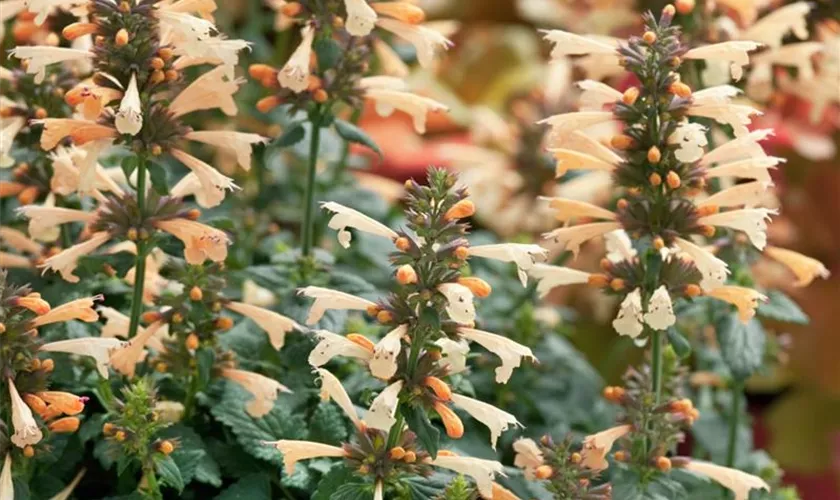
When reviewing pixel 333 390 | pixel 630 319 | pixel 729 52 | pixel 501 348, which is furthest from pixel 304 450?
pixel 729 52

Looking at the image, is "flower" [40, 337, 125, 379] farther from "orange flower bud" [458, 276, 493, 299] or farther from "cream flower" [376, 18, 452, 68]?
"cream flower" [376, 18, 452, 68]

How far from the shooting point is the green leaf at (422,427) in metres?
0.88

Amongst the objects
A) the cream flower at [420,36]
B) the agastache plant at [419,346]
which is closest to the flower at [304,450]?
the agastache plant at [419,346]

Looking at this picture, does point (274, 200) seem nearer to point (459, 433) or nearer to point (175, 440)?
point (175, 440)

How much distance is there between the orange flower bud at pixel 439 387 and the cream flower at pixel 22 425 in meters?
0.30

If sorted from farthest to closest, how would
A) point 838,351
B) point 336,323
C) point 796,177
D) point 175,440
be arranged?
point 796,177
point 838,351
point 336,323
point 175,440

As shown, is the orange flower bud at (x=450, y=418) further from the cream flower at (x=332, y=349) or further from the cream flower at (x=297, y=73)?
the cream flower at (x=297, y=73)

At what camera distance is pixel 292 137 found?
116cm

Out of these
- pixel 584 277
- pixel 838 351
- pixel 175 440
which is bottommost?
pixel 838 351

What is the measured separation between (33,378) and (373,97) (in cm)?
44

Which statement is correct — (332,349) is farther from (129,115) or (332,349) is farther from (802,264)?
(802,264)

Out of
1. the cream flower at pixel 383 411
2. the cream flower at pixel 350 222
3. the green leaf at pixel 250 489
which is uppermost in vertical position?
the cream flower at pixel 350 222

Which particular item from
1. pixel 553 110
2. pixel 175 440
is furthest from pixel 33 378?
pixel 553 110

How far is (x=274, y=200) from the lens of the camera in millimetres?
1629
